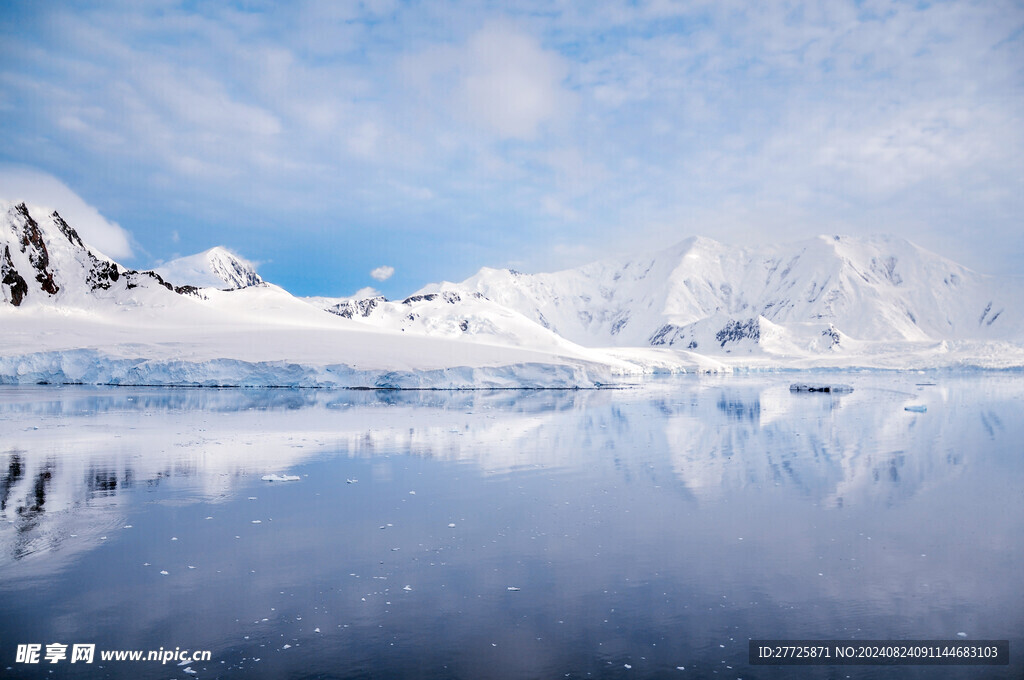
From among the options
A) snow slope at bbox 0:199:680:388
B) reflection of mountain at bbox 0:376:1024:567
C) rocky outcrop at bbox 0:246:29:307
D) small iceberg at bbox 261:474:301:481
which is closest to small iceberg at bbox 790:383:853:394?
snow slope at bbox 0:199:680:388

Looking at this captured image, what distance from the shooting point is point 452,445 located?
17.5m

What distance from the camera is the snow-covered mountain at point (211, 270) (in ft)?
450

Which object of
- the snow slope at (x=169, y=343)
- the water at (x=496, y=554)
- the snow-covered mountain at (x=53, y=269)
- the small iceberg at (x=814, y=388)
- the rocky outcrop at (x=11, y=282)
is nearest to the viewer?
the water at (x=496, y=554)

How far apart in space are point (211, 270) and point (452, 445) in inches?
5650

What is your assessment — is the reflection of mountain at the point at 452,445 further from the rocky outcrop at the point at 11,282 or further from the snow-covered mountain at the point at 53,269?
the snow-covered mountain at the point at 53,269

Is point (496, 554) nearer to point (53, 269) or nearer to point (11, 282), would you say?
point (11, 282)

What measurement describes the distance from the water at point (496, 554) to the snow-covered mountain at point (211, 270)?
370 feet

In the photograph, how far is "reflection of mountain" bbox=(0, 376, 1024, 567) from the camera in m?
11.2

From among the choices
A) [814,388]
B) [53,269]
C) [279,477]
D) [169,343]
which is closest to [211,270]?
[53,269]

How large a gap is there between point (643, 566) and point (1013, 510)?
7218 millimetres

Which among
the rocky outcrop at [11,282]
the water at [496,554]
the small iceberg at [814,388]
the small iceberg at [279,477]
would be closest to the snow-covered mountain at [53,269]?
the rocky outcrop at [11,282]

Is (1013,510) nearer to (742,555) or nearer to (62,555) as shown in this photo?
(742,555)

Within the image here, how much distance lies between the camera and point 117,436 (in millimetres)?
17969

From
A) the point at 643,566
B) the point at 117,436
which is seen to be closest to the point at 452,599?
the point at 643,566
